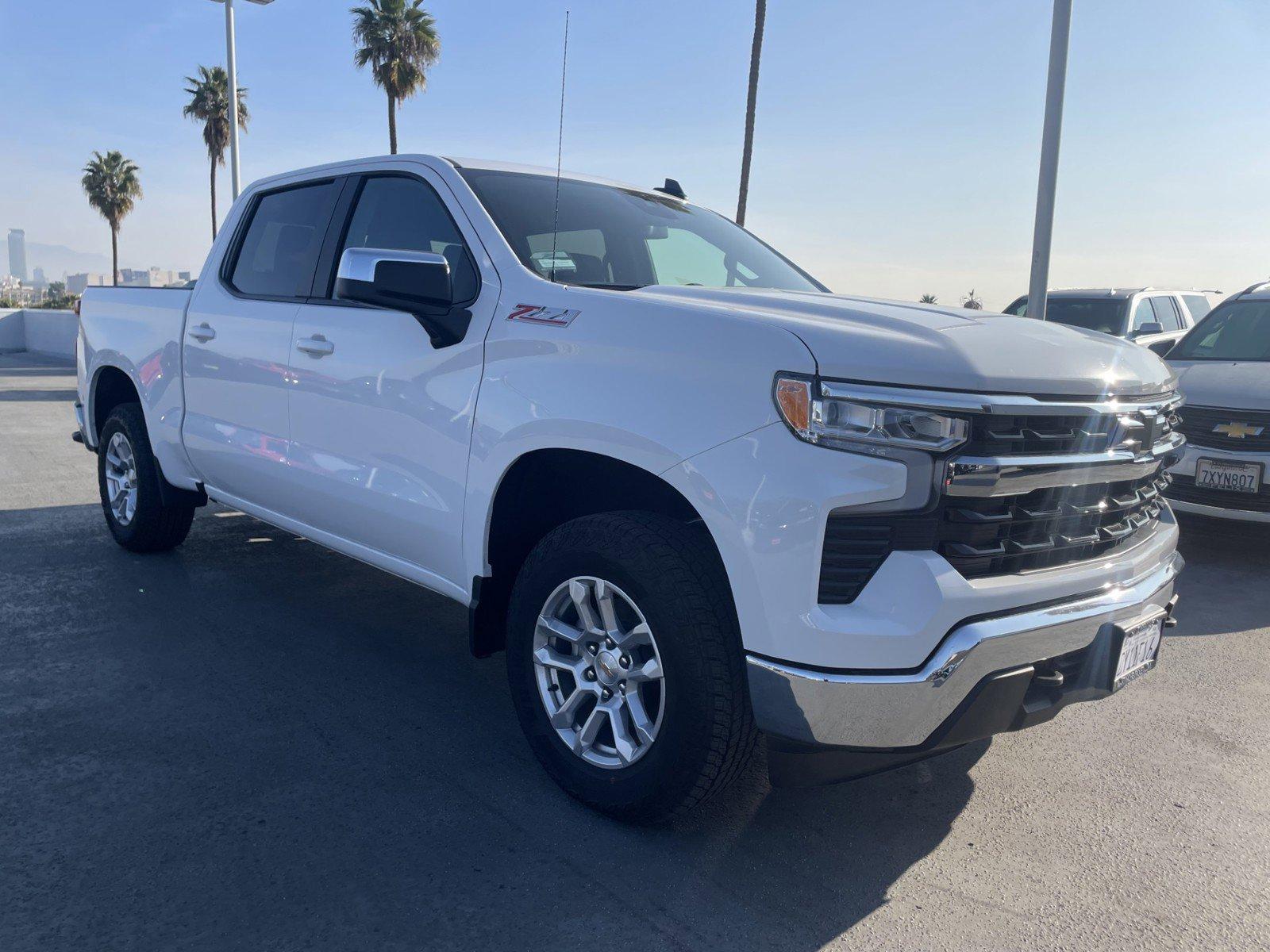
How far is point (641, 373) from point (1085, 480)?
1.18 meters

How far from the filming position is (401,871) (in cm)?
262

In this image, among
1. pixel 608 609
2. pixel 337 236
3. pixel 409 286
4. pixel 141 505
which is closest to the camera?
pixel 608 609

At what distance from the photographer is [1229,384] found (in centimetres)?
617

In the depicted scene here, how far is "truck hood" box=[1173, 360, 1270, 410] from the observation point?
19.5ft

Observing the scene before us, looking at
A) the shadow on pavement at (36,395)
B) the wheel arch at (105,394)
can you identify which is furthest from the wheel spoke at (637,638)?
the shadow on pavement at (36,395)

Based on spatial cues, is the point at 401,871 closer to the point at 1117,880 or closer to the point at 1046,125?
the point at 1117,880

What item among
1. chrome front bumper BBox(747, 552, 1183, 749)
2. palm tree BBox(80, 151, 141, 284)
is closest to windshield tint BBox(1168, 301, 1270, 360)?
chrome front bumper BBox(747, 552, 1183, 749)

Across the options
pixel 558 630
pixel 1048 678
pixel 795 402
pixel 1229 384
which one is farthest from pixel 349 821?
pixel 1229 384

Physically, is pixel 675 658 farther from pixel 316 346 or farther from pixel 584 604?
pixel 316 346

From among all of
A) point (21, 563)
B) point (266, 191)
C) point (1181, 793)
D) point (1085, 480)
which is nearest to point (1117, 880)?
point (1181, 793)

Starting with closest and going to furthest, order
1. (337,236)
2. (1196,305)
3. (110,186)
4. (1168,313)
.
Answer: (337,236) < (1168,313) < (1196,305) < (110,186)

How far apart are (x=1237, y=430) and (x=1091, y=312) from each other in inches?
217

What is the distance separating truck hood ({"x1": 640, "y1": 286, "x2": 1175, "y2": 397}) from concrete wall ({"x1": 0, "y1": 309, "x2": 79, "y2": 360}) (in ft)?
83.0

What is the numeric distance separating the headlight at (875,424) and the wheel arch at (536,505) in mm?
621
